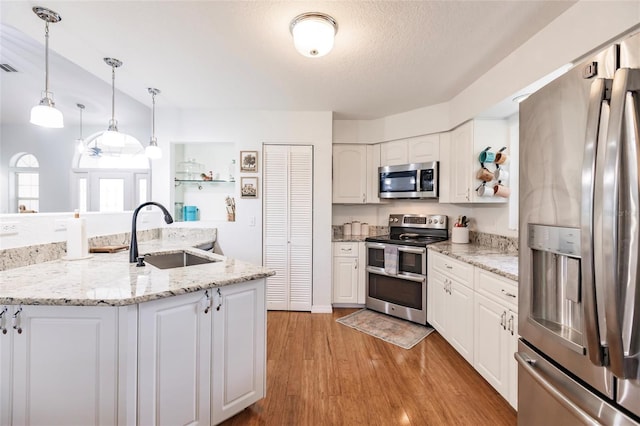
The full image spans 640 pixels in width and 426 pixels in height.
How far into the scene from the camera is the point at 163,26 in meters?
1.85

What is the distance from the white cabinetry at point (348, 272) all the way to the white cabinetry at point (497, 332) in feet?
5.24

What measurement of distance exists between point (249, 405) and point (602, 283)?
184 cm

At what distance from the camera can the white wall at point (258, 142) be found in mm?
3512

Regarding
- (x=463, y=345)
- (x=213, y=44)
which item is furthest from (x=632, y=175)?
(x=213, y=44)

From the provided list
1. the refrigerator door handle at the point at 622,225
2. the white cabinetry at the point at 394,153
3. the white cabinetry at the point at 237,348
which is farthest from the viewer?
the white cabinetry at the point at 394,153

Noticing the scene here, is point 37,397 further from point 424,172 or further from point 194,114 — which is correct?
point 424,172

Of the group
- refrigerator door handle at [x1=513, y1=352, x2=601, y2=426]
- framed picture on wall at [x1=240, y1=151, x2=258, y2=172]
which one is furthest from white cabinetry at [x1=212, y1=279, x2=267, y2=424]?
framed picture on wall at [x1=240, y1=151, x2=258, y2=172]

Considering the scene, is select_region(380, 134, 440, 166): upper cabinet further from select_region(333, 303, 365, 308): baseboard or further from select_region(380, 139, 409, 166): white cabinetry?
select_region(333, 303, 365, 308): baseboard

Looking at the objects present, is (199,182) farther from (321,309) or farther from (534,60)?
(534,60)

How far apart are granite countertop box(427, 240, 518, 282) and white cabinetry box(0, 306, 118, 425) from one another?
7.16 feet

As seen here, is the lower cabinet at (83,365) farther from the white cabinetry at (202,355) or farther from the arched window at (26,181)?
the arched window at (26,181)

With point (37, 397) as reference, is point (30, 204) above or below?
above

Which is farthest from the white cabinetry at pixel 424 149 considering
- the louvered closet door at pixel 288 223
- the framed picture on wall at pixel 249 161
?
the framed picture on wall at pixel 249 161

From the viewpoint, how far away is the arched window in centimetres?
536
